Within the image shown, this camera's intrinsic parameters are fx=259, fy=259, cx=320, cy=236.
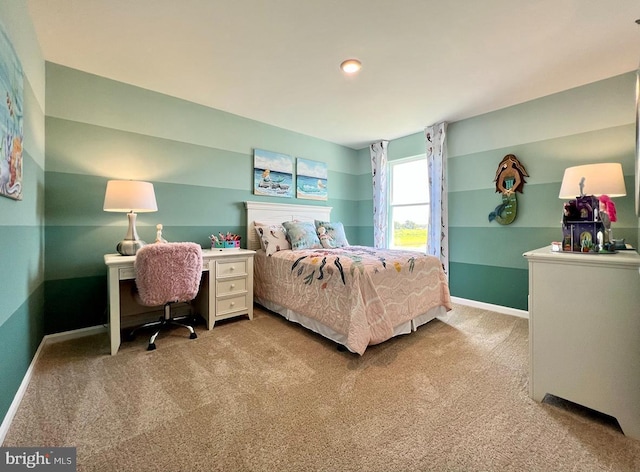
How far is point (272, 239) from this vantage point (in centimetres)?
317

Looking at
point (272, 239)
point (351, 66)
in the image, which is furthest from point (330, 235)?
point (351, 66)

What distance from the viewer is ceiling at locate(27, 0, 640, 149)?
171 centimetres

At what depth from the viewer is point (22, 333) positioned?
1646 millimetres

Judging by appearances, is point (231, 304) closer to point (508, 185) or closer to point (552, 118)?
point (508, 185)

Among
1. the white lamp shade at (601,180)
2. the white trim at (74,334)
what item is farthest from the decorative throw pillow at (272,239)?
the white lamp shade at (601,180)

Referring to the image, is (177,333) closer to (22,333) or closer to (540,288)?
(22,333)

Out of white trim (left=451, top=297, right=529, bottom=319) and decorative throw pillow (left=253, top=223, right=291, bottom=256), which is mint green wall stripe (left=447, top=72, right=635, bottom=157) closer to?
white trim (left=451, top=297, right=529, bottom=319)

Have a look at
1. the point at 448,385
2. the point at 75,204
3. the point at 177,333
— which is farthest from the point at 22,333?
the point at 448,385

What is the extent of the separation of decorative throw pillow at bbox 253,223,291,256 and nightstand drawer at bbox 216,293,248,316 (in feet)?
1.95

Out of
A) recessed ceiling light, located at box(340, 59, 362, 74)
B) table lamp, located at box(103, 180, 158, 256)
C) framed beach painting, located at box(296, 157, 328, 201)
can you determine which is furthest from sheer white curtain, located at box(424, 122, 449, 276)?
table lamp, located at box(103, 180, 158, 256)

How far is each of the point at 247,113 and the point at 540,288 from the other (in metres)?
3.39

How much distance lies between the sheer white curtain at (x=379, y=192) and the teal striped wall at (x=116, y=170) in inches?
79.2

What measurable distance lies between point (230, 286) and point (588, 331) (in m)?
2.74
